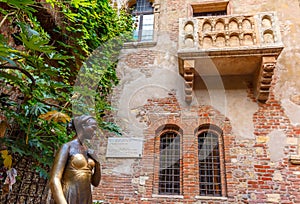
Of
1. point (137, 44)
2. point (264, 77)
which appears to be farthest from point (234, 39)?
point (137, 44)

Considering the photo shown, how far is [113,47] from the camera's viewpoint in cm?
672

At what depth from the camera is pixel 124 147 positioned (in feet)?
19.3

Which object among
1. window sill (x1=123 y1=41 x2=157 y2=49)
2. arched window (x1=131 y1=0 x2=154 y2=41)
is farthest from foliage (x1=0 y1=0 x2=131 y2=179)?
arched window (x1=131 y1=0 x2=154 y2=41)

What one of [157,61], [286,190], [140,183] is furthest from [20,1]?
[286,190]

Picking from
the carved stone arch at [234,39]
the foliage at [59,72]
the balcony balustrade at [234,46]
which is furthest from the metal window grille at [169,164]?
the carved stone arch at [234,39]

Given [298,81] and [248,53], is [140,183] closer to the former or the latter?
[248,53]

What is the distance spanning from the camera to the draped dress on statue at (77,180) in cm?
196

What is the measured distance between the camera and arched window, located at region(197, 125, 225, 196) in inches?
209

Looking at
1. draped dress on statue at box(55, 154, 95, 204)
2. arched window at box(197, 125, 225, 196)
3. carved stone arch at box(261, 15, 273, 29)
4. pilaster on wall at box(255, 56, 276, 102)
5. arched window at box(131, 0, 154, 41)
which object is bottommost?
draped dress on statue at box(55, 154, 95, 204)

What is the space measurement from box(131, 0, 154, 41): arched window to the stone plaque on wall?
3307mm

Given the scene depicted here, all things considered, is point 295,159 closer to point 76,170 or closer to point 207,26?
point 207,26

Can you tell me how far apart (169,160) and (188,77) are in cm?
208

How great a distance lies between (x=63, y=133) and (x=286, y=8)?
6.63 meters

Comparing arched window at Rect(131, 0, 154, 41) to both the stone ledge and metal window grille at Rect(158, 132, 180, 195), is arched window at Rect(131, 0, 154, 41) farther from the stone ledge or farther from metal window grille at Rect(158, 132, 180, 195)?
the stone ledge
